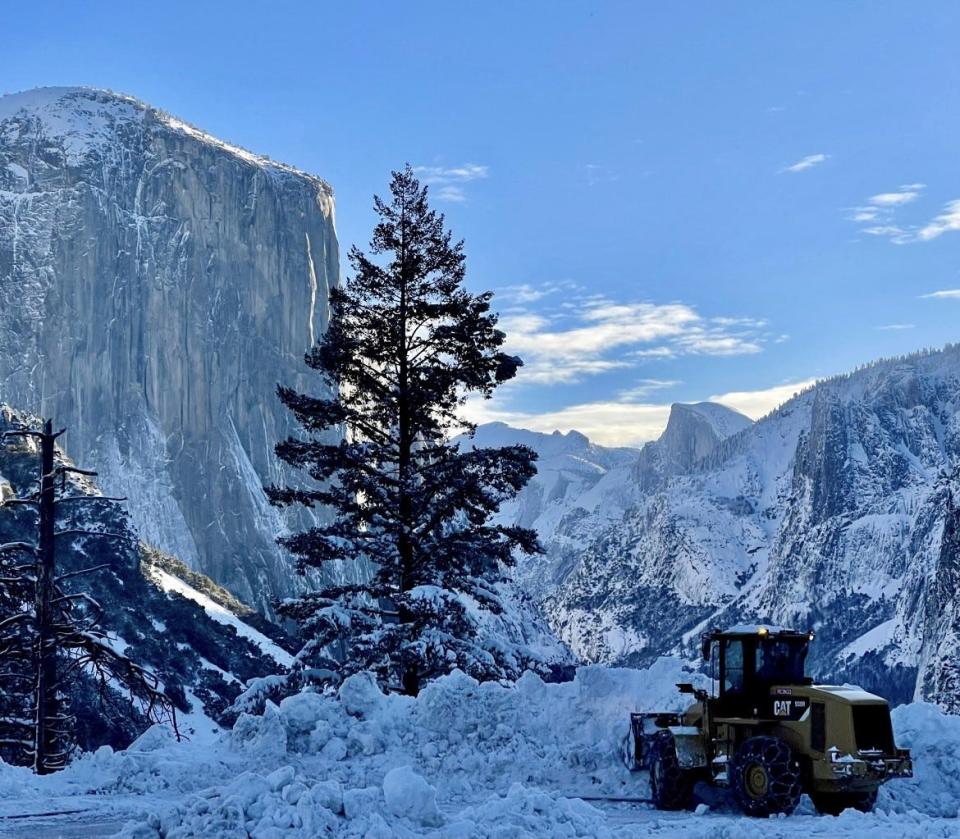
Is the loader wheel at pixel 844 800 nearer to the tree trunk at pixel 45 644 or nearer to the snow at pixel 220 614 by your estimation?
the tree trunk at pixel 45 644

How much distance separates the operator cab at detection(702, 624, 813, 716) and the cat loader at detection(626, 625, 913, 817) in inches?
0.6

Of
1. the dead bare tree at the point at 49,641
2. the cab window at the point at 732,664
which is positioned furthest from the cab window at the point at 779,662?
the dead bare tree at the point at 49,641

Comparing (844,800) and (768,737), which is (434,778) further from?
(844,800)

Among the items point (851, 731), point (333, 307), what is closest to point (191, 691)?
point (333, 307)

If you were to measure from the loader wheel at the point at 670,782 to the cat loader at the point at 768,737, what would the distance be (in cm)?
1

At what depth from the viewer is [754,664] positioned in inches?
767

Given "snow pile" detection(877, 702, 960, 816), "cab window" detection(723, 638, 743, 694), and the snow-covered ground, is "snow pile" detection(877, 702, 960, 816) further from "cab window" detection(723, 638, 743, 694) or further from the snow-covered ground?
"cab window" detection(723, 638, 743, 694)

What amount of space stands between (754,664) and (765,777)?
2044 millimetres

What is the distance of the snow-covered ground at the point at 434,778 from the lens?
46.5 ft

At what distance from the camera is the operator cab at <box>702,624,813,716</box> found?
19344mm

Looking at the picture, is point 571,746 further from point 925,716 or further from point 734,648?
point 925,716

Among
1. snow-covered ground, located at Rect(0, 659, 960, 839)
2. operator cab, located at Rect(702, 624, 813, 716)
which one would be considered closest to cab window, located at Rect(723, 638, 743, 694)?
operator cab, located at Rect(702, 624, 813, 716)

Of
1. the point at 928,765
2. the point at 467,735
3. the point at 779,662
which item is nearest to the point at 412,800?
→ the point at 467,735

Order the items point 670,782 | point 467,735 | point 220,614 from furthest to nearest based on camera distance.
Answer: point 220,614
point 467,735
point 670,782
